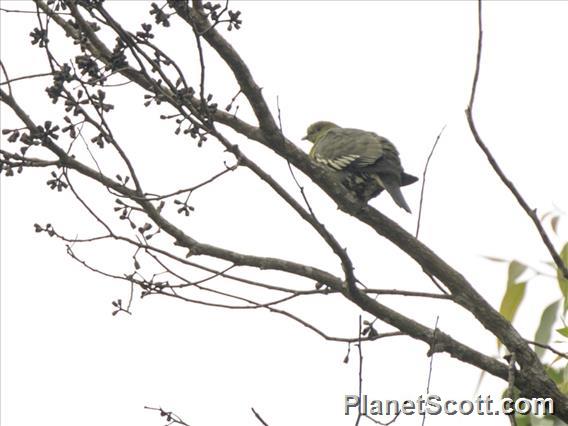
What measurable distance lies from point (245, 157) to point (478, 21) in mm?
1014

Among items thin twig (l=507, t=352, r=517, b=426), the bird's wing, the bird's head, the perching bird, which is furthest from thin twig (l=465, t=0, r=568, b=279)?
the bird's head

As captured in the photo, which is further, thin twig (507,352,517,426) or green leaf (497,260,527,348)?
green leaf (497,260,527,348)

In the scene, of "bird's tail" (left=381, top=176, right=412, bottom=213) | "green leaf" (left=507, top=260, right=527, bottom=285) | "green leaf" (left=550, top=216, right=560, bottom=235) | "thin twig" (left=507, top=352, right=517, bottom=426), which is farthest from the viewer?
"bird's tail" (left=381, top=176, right=412, bottom=213)

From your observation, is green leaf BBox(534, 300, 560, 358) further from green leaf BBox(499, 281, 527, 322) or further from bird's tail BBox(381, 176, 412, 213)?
bird's tail BBox(381, 176, 412, 213)

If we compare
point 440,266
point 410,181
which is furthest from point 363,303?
point 410,181

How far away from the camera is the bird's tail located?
627 centimetres

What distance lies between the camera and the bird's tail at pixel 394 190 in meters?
6.27

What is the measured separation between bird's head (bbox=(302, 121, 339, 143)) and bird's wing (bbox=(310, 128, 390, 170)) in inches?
43.4

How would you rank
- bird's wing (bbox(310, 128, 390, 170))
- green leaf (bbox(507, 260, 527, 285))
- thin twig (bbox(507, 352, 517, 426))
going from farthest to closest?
bird's wing (bbox(310, 128, 390, 170)) → green leaf (bbox(507, 260, 527, 285)) → thin twig (bbox(507, 352, 517, 426))

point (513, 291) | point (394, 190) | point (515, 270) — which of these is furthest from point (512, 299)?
point (394, 190)

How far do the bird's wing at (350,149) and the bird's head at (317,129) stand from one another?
3.62 ft

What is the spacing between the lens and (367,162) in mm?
6719

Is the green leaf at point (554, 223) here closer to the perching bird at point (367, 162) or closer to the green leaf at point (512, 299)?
the green leaf at point (512, 299)

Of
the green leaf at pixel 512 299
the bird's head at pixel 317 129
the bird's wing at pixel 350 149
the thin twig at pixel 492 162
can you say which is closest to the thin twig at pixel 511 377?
the thin twig at pixel 492 162
